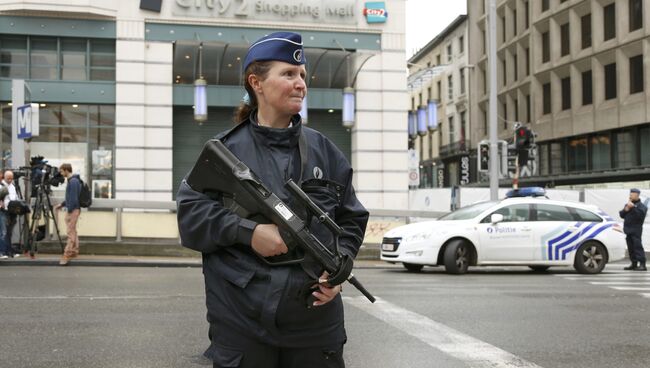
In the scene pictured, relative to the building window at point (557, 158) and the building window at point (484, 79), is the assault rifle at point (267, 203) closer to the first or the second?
the building window at point (557, 158)

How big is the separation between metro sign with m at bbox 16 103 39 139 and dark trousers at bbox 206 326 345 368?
1592 centimetres

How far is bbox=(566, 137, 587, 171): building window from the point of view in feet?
131

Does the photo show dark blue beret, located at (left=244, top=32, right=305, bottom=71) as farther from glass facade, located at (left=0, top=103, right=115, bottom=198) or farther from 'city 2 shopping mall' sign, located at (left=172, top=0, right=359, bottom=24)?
'city 2 shopping mall' sign, located at (left=172, top=0, right=359, bottom=24)

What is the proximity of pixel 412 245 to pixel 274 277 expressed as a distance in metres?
12.4

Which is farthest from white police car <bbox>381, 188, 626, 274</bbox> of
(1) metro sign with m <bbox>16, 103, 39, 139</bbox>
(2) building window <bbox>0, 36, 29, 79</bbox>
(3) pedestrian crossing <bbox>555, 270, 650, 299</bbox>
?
(2) building window <bbox>0, 36, 29, 79</bbox>

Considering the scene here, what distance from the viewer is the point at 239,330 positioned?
2.56 m

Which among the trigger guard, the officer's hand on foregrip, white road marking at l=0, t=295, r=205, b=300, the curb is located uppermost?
the officer's hand on foregrip

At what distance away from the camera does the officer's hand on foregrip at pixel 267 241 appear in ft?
8.06

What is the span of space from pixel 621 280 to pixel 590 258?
5.11 ft

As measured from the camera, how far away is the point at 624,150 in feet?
120

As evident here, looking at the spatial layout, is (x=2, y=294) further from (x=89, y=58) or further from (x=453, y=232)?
(x=89, y=58)

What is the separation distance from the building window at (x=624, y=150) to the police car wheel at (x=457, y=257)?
2375cm

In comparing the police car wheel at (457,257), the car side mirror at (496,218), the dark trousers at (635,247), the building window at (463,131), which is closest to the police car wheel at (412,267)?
the police car wheel at (457,257)

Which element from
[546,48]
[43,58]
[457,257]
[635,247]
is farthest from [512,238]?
[546,48]
